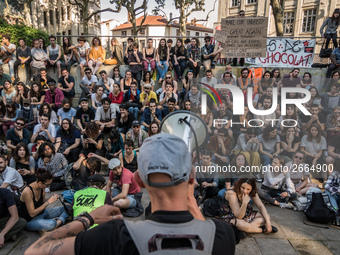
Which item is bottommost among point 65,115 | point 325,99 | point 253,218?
point 253,218

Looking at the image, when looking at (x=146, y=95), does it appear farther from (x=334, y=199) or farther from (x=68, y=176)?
(x=334, y=199)

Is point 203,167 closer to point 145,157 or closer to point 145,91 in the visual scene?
point 145,91

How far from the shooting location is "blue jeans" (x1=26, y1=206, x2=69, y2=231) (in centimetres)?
414

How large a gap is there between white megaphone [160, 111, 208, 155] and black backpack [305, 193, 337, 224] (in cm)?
332

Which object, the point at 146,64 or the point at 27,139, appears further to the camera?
the point at 146,64

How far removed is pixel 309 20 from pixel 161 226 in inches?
1200

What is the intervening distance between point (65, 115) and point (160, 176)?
6.90 meters

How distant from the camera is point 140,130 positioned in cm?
671

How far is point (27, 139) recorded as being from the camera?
6738 millimetres

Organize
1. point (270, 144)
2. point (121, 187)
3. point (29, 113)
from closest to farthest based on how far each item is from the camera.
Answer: point (121, 187) < point (270, 144) < point (29, 113)

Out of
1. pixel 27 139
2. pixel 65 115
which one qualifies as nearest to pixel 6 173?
pixel 27 139

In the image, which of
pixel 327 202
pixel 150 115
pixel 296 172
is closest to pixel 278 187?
pixel 296 172

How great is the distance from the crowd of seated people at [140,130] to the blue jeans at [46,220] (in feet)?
0.05

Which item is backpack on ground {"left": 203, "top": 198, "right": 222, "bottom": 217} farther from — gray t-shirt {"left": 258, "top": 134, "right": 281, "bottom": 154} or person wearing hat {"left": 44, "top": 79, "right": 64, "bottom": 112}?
person wearing hat {"left": 44, "top": 79, "right": 64, "bottom": 112}
